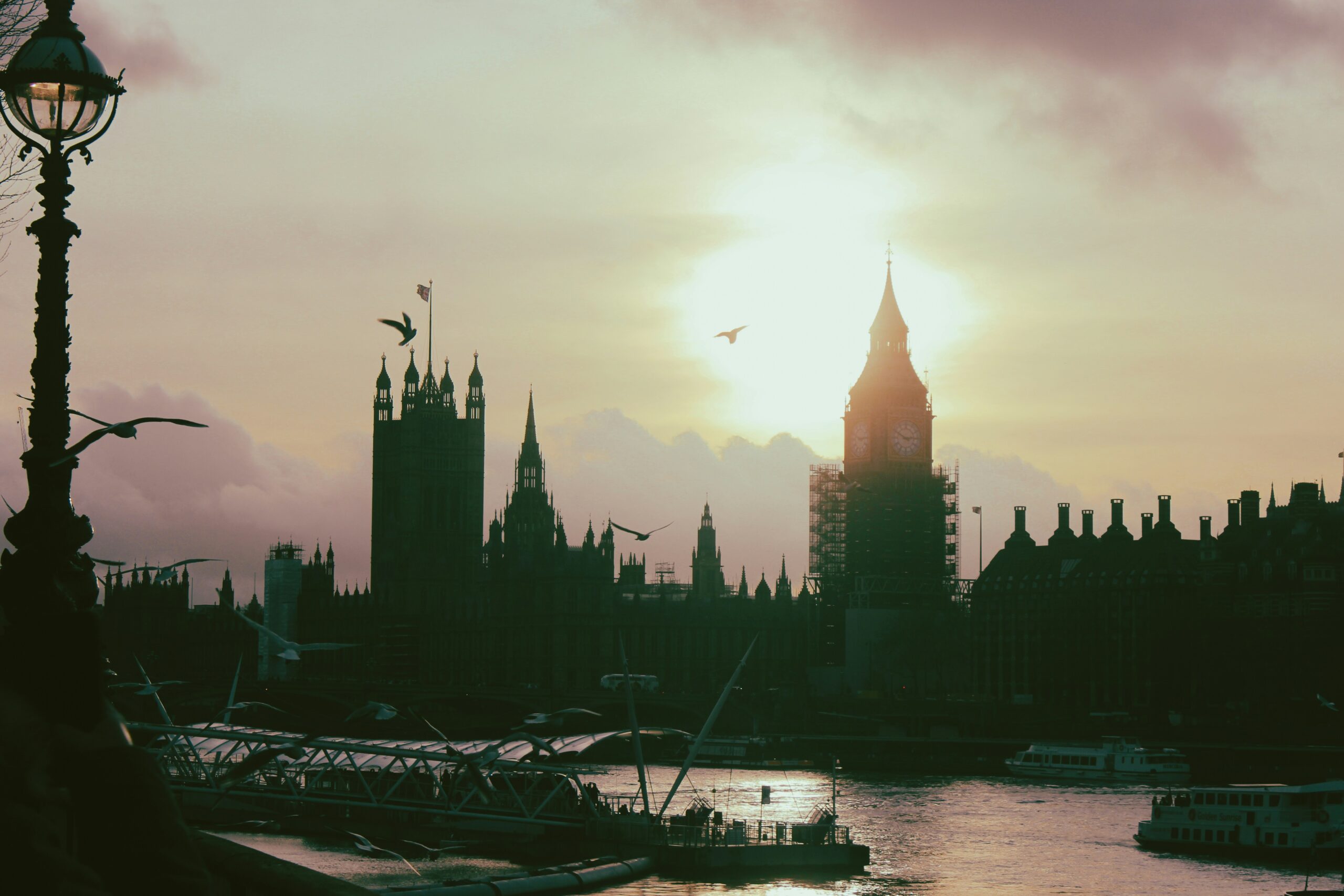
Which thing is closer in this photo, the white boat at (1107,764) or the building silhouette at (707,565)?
the white boat at (1107,764)

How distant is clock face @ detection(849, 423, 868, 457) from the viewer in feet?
343

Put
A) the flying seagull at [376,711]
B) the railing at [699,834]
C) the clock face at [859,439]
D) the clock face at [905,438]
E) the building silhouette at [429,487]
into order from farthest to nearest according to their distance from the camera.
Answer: the building silhouette at [429,487] → the clock face at [859,439] → the clock face at [905,438] → the railing at [699,834] → the flying seagull at [376,711]

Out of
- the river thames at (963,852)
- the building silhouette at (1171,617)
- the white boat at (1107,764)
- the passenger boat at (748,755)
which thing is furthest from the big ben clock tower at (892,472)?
the river thames at (963,852)

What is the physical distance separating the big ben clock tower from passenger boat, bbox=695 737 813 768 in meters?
22.7

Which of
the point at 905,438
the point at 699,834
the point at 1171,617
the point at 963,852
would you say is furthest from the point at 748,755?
the point at 699,834

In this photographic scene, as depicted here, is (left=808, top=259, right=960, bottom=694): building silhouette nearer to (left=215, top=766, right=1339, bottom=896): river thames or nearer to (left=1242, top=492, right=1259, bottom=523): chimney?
(left=1242, top=492, right=1259, bottom=523): chimney

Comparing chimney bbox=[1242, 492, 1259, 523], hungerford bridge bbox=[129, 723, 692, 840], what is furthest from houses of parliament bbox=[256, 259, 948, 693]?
hungerford bridge bbox=[129, 723, 692, 840]

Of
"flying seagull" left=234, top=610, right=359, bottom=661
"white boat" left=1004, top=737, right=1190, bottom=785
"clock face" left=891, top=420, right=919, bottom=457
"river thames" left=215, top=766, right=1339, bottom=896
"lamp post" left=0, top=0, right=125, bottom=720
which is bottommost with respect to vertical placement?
"river thames" left=215, top=766, right=1339, bottom=896

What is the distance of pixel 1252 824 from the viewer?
4375 cm

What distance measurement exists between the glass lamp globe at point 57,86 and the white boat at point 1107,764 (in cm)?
5925

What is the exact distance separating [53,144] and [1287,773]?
58.5 meters

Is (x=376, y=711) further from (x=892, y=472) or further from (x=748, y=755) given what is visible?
(x=892, y=472)

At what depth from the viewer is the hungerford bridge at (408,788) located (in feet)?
110

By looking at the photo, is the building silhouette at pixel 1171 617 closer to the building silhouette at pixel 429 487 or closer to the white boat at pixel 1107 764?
the white boat at pixel 1107 764
